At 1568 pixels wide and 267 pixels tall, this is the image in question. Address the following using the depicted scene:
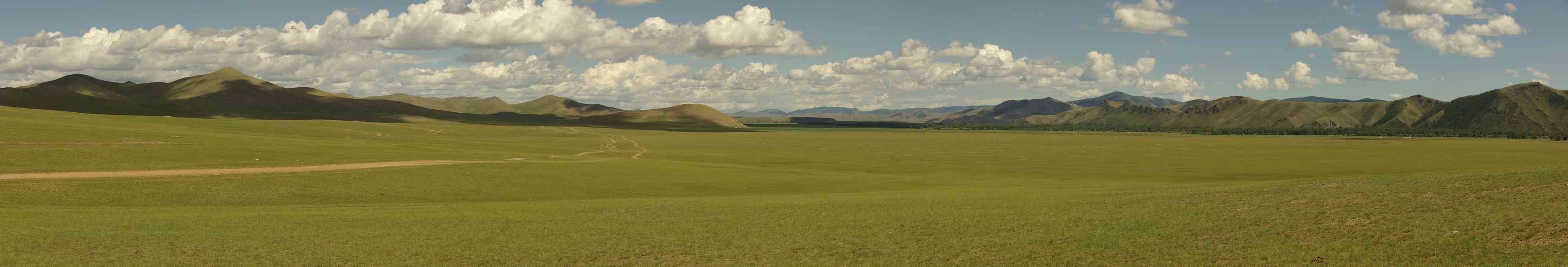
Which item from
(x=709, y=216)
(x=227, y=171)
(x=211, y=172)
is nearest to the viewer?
(x=709, y=216)

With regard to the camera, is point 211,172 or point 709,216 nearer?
point 709,216

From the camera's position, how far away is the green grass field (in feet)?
75.6

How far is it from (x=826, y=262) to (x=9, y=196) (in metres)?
39.5

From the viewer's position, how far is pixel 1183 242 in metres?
24.1

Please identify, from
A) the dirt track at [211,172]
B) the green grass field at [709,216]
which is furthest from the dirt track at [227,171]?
the green grass field at [709,216]

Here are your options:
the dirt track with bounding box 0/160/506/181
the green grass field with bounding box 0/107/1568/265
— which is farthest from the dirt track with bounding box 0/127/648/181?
the green grass field with bounding box 0/107/1568/265

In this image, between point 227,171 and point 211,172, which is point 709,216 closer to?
point 211,172

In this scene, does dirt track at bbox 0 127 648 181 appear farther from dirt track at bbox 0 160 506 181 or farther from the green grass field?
the green grass field

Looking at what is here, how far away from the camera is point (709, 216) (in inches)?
1309

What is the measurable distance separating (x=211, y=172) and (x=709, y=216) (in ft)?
121

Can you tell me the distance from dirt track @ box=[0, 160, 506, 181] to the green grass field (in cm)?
136

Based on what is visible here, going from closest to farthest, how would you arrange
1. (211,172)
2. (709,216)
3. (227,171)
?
(709,216), (211,172), (227,171)

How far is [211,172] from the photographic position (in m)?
53.1

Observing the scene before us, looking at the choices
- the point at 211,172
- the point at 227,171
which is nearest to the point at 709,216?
the point at 211,172
